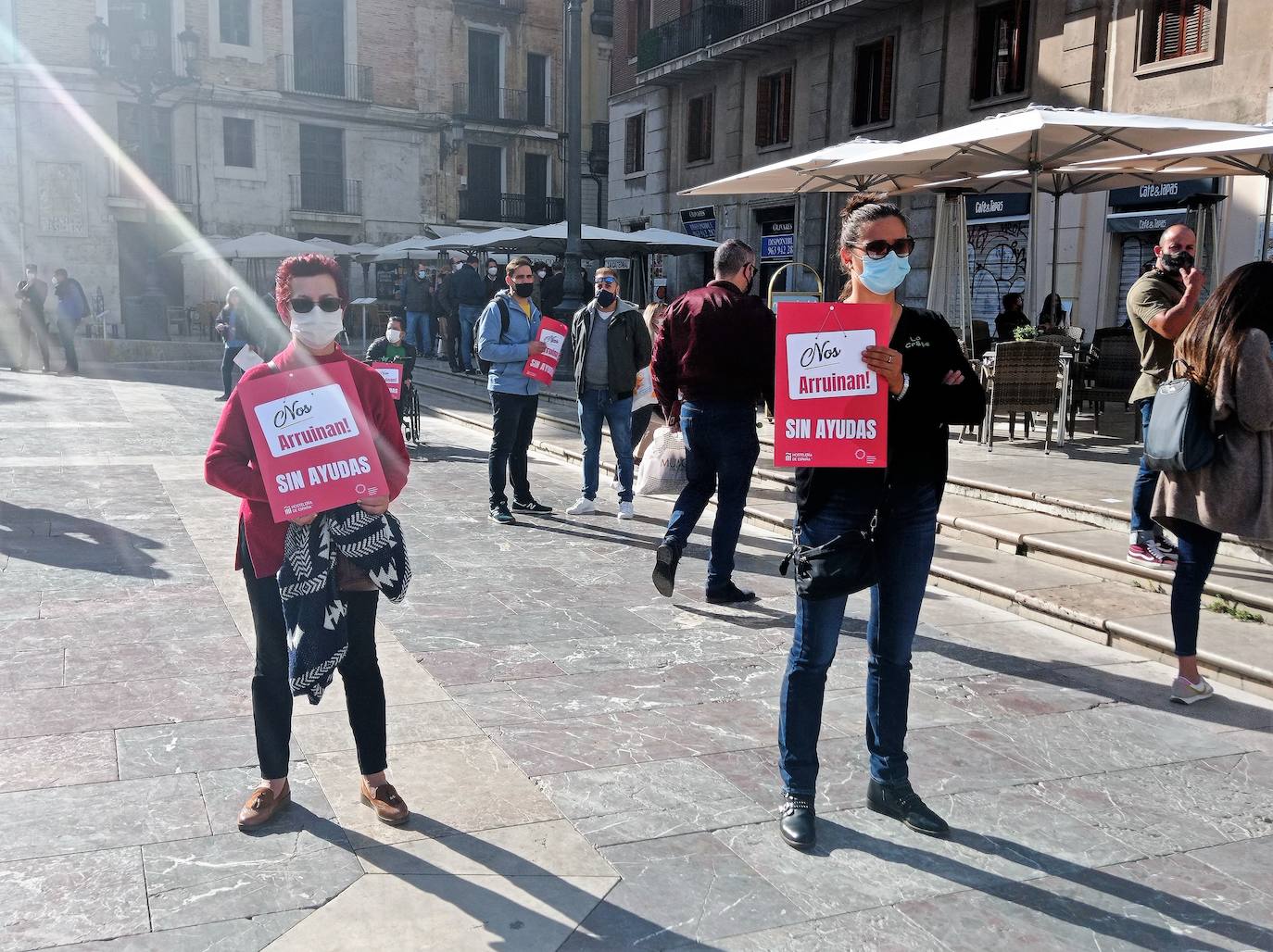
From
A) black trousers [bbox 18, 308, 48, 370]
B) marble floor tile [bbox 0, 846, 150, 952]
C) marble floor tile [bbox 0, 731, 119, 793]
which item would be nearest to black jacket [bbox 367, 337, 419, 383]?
marble floor tile [bbox 0, 731, 119, 793]

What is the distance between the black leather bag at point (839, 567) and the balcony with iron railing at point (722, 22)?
19413mm

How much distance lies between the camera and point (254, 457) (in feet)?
11.2

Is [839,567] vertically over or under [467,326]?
under

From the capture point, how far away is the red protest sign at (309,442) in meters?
3.30

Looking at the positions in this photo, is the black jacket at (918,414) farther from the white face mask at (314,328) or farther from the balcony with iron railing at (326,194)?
the balcony with iron railing at (326,194)

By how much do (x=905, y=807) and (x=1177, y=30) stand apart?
49.7 ft

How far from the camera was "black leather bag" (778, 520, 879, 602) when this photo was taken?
3.42m

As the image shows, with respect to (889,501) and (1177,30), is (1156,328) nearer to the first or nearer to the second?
(889,501)

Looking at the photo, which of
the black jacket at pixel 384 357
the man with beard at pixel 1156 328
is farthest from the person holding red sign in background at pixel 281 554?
the black jacket at pixel 384 357

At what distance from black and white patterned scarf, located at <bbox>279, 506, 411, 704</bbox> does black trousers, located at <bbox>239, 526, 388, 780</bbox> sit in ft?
0.18

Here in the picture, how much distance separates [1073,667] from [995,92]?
15435mm

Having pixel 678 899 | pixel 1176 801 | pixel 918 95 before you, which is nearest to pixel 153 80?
pixel 918 95

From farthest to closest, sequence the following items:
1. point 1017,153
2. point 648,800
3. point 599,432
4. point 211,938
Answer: point 1017,153
point 599,432
point 648,800
point 211,938

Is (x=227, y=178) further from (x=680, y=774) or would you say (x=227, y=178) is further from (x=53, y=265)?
(x=680, y=774)
